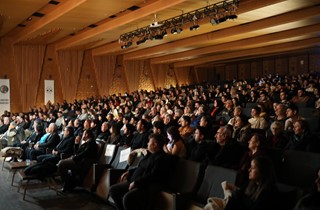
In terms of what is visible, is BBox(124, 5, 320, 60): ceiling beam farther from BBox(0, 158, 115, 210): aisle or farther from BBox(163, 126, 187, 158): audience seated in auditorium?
BBox(0, 158, 115, 210): aisle

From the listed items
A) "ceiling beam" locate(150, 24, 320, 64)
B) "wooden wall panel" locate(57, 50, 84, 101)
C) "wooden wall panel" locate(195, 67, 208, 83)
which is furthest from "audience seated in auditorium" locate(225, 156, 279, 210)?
"wooden wall panel" locate(195, 67, 208, 83)

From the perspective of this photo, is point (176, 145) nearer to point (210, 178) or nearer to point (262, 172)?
point (210, 178)

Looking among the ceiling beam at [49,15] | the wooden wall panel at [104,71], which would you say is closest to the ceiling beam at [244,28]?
the wooden wall panel at [104,71]

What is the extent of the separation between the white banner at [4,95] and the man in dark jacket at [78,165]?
10397mm

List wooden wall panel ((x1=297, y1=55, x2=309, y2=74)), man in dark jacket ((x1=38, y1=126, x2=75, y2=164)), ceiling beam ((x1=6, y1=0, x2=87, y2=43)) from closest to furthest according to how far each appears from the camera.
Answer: man in dark jacket ((x1=38, y1=126, x2=75, y2=164)) < ceiling beam ((x1=6, y1=0, x2=87, y2=43)) < wooden wall panel ((x1=297, y1=55, x2=309, y2=74))

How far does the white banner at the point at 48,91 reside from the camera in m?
15.7

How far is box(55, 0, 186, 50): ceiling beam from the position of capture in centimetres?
806

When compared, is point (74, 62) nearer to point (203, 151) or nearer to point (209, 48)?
point (209, 48)

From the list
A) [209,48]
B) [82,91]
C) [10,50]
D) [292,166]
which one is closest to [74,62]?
[82,91]

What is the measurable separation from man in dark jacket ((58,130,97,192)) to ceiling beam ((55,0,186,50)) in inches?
151

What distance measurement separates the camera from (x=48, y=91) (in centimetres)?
1580

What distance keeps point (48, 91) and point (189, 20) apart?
9.14 m

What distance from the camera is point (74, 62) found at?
16391 mm

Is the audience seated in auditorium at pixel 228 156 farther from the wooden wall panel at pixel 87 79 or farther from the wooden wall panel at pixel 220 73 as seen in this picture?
the wooden wall panel at pixel 220 73
